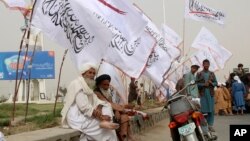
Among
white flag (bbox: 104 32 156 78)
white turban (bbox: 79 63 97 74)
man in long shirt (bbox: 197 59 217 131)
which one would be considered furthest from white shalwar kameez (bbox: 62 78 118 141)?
man in long shirt (bbox: 197 59 217 131)

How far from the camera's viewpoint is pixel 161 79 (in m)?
10.9

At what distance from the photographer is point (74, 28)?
7164mm

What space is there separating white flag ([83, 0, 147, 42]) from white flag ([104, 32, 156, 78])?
16cm

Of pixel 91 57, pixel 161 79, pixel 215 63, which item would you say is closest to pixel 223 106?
pixel 215 63

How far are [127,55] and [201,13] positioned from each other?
8926 millimetres

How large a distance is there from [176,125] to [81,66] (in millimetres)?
1438

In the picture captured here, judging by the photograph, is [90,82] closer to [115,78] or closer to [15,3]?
[115,78]

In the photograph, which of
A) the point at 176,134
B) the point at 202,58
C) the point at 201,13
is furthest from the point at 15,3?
the point at 202,58

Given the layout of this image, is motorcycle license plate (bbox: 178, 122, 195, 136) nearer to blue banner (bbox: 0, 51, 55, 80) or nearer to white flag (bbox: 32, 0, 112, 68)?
white flag (bbox: 32, 0, 112, 68)

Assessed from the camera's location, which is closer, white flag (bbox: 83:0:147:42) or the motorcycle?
the motorcycle

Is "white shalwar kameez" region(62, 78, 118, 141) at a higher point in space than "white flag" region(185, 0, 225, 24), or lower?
lower

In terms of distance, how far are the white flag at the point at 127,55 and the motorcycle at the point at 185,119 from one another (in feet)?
6.58

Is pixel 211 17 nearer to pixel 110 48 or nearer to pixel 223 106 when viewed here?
pixel 223 106

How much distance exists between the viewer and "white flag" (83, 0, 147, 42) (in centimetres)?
821
